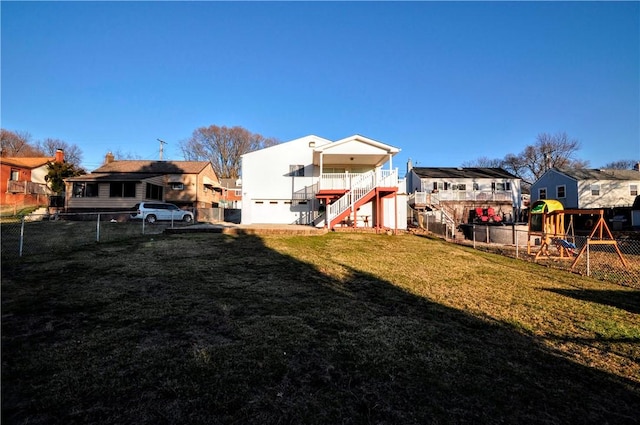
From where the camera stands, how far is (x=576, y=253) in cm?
1242

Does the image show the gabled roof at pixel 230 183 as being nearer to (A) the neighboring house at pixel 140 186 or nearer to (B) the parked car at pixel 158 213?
(A) the neighboring house at pixel 140 186

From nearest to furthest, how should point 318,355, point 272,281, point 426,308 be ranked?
point 318,355
point 426,308
point 272,281

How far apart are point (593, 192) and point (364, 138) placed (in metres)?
25.4

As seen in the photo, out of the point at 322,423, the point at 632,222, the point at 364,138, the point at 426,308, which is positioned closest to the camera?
the point at 322,423

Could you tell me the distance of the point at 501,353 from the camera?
3518 millimetres

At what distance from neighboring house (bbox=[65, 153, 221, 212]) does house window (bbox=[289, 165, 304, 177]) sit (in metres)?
13.9

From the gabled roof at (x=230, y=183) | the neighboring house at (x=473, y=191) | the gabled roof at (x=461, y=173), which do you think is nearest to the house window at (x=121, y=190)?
the gabled roof at (x=230, y=183)

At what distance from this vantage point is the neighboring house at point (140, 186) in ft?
80.5

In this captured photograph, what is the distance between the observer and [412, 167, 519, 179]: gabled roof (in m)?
31.4

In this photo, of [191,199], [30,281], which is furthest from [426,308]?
[191,199]

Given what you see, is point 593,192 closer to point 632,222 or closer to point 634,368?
point 632,222

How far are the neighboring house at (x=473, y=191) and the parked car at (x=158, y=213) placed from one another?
2067 centimetres

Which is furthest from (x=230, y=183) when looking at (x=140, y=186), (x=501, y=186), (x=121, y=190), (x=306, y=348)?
(x=306, y=348)

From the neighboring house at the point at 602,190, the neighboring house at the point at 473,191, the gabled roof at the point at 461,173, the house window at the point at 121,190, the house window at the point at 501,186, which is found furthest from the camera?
the gabled roof at the point at 461,173
